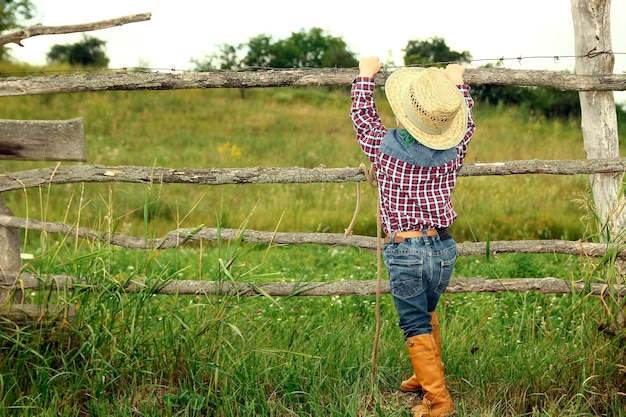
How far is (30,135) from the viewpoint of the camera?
393 cm

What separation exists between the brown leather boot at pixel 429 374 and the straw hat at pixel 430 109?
0.87 m

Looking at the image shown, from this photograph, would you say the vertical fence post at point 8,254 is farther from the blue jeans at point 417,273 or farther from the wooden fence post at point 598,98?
the wooden fence post at point 598,98

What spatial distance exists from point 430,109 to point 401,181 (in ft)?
1.14

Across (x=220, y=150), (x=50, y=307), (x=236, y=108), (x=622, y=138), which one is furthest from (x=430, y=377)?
(x=622, y=138)

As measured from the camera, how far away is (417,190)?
3.09 m

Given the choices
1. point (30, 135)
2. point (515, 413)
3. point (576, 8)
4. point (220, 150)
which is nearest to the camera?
point (515, 413)

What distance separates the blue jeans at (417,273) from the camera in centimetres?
307

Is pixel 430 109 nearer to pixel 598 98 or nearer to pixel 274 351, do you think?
pixel 274 351

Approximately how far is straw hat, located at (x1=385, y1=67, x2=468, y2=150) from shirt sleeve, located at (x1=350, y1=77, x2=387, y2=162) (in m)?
0.13

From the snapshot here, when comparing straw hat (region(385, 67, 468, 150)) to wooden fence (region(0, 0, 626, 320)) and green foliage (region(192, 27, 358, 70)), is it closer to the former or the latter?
wooden fence (region(0, 0, 626, 320))

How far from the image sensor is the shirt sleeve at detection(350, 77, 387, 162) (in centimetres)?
313

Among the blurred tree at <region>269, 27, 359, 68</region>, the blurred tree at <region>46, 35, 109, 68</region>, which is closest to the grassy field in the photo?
the blurred tree at <region>46, 35, 109, 68</region>

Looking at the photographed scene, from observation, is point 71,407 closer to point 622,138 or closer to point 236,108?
point 236,108

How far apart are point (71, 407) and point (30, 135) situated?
1569mm
